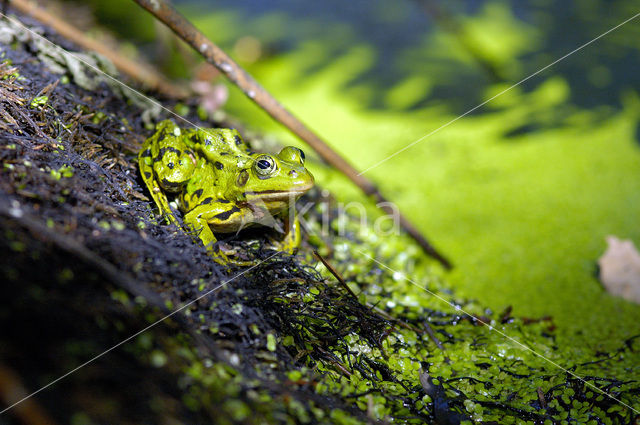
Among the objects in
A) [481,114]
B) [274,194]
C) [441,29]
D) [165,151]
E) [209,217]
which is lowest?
[209,217]

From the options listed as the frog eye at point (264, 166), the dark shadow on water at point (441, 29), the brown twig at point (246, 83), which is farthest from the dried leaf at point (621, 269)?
the frog eye at point (264, 166)

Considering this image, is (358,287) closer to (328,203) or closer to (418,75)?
(328,203)

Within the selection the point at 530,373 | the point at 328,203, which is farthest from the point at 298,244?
the point at 530,373

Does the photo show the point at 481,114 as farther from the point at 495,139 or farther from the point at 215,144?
the point at 215,144

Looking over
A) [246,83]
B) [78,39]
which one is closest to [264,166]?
[246,83]

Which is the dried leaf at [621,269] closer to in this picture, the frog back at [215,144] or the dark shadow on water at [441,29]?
the dark shadow on water at [441,29]

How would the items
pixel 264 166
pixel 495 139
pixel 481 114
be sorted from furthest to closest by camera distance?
pixel 481 114 → pixel 495 139 → pixel 264 166

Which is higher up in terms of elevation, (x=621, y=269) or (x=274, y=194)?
(x=621, y=269)
